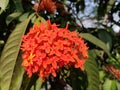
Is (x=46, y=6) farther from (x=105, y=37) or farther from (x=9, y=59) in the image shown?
(x=9, y=59)

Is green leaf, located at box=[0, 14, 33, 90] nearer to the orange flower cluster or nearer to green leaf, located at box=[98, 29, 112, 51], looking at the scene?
the orange flower cluster

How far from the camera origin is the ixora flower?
107 centimetres

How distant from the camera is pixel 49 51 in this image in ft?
3.49

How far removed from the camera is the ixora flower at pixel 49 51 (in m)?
1.07

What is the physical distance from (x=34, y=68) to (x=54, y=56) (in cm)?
8

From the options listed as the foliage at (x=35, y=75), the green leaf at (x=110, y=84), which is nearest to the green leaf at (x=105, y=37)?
the foliage at (x=35, y=75)

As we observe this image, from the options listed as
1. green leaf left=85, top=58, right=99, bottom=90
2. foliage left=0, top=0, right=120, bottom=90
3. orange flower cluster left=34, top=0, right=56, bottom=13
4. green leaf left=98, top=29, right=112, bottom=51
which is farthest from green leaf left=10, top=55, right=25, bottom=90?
green leaf left=98, top=29, right=112, bottom=51

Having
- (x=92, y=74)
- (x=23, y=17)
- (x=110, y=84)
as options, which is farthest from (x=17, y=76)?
(x=110, y=84)

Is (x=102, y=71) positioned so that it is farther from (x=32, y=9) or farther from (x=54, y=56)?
(x=54, y=56)

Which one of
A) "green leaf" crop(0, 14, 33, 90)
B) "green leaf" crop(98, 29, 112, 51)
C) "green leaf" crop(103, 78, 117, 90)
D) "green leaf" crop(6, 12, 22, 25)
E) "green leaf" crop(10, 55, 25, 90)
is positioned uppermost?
"green leaf" crop(0, 14, 33, 90)

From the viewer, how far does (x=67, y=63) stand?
42.8 inches

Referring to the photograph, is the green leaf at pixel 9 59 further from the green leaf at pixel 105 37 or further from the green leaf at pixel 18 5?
the green leaf at pixel 105 37

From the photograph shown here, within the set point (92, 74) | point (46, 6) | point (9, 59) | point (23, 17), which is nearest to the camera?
point (9, 59)

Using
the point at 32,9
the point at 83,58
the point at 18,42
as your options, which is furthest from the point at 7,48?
the point at 32,9
